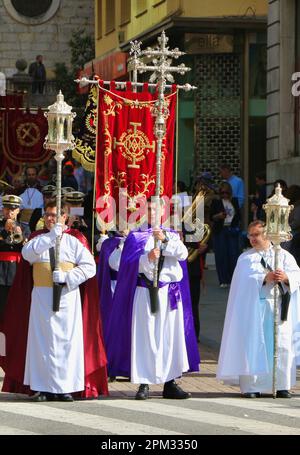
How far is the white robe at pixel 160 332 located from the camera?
14.4 m

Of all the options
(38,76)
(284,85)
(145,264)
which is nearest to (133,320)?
(145,264)

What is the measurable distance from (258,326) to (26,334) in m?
2.05

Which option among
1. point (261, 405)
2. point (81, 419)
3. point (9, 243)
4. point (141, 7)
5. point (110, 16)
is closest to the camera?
point (81, 419)

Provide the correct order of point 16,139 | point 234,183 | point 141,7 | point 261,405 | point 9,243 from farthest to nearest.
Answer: point 141,7 < point 234,183 < point 16,139 < point 9,243 < point 261,405

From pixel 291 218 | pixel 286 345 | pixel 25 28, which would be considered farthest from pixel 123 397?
pixel 25 28

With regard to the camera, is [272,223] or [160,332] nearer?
[160,332]

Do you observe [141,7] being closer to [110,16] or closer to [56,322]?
[110,16]

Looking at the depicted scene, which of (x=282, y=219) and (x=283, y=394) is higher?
(x=282, y=219)

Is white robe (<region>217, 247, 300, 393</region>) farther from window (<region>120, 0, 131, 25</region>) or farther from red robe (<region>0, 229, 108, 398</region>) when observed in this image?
window (<region>120, 0, 131, 25</region>)

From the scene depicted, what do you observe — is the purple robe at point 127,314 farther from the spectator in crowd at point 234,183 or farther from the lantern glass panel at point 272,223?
the spectator in crowd at point 234,183

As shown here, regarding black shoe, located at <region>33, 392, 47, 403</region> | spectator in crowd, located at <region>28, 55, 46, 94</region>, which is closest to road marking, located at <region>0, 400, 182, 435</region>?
black shoe, located at <region>33, 392, 47, 403</region>

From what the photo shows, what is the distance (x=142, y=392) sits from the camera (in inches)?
565

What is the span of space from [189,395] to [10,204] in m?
2.89
